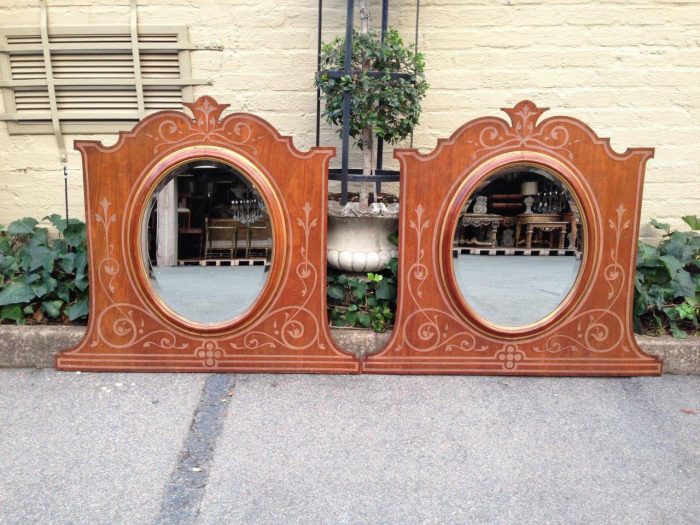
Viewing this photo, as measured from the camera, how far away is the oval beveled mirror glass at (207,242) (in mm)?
2508

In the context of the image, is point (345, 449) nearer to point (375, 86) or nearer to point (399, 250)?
point (399, 250)

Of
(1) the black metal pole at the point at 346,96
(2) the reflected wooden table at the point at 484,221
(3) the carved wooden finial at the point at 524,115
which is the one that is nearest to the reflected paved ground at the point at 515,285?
(2) the reflected wooden table at the point at 484,221

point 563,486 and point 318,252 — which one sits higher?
point 318,252

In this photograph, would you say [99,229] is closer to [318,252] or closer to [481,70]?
[318,252]

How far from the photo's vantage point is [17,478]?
1.85 m

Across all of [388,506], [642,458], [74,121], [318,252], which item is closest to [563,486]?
[642,458]

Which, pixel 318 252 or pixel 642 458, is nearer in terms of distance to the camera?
pixel 642 458

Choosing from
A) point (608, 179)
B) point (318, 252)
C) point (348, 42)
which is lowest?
point (318, 252)

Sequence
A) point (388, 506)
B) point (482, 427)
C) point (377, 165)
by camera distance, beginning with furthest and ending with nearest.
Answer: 1. point (377, 165)
2. point (482, 427)
3. point (388, 506)

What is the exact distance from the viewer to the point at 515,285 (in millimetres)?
2574

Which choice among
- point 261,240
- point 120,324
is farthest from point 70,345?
point 261,240

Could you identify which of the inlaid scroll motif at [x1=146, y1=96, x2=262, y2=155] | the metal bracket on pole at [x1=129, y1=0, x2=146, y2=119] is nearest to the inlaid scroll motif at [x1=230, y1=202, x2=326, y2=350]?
the inlaid scroll motif at [x1=146, y1=96, x2=262, y2=155]

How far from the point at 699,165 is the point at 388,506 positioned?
2642 mm

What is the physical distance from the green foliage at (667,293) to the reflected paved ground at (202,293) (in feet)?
5.65
